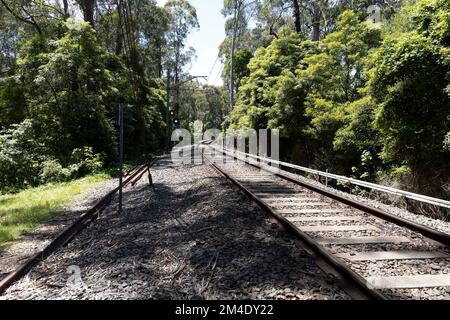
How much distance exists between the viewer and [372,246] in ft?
16.2

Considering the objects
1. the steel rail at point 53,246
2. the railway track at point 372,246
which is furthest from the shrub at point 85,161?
the railway track at point 372,246

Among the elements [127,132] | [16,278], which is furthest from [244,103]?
[16,278]

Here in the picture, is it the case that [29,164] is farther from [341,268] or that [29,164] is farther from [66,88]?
[341,268]

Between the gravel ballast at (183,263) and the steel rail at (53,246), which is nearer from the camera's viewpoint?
the gravel ballast at (183,263)

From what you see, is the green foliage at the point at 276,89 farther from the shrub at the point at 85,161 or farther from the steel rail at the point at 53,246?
the steel rail at the point at 53,246

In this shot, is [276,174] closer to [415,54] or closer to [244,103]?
[415,54]

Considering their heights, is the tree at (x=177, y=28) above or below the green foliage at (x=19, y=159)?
above

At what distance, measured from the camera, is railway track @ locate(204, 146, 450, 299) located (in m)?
3.64

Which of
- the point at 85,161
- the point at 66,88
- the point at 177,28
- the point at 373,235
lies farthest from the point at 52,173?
the point at 177,28

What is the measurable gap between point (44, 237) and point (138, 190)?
4490 millimetres

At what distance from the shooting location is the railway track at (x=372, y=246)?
3.64 m

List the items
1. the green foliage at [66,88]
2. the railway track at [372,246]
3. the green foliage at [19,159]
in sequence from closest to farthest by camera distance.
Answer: the railway track at [372,246]
the green foliage at [19,159]
the green foliage at [66,88]

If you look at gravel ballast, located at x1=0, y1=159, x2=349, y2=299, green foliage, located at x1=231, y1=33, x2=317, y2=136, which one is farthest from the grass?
green foliage, located at x1=231, y1=33, x2=317, y2=136

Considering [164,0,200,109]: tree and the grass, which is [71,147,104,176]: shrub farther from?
[164,0,200,109]: tree
